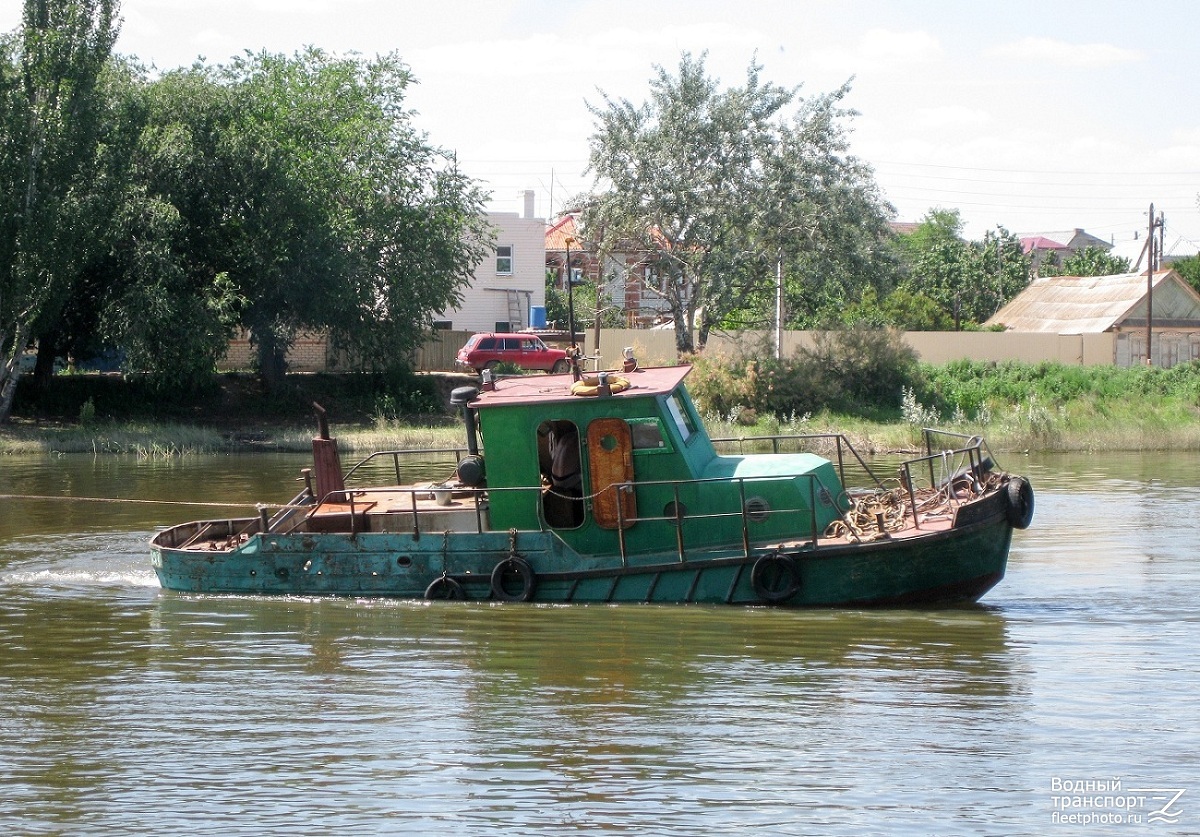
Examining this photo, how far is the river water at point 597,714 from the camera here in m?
7.71

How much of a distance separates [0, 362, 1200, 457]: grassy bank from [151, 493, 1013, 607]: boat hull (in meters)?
16.7

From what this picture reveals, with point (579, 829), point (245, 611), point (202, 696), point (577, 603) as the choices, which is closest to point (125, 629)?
point (245, 611)

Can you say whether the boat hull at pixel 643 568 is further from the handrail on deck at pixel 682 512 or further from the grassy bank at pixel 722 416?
the grassy bank at pixel 722 416

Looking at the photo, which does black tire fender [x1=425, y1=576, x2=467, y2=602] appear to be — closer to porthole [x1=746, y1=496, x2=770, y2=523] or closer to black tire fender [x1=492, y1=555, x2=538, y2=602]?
black tire fender [x1=492, y1=555, x2=538, y2=602]

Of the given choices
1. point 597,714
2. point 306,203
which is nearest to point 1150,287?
Result: point 306,203

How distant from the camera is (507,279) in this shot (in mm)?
57562

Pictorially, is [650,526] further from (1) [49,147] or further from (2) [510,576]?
(1) [49,147]

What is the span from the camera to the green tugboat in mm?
12641

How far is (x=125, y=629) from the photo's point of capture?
→ 12.7 meters

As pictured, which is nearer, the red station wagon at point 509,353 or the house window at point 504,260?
the red station wagon at point 509,353

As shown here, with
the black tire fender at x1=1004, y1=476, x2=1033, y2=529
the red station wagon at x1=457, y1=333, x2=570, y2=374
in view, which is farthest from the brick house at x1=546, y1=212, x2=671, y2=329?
the black tire fender at x1=1004, y1=476, x2=1033, y2=529

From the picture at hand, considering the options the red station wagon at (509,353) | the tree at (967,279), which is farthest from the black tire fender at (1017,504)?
the tree at (967,279)

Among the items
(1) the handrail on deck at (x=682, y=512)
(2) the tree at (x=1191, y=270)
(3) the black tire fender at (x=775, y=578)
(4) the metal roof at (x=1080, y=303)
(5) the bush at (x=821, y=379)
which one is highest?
(2) the tree at (x=1191, y=270)

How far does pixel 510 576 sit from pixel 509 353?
31.8 meters
